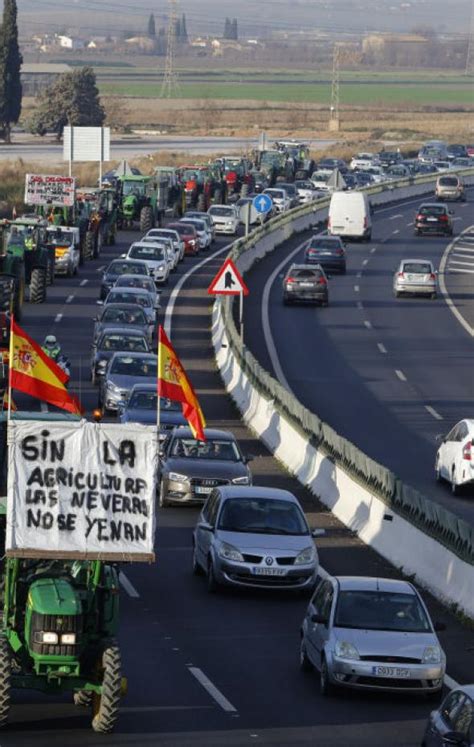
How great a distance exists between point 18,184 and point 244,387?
64.7 meters

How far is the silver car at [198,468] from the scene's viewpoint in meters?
31.9

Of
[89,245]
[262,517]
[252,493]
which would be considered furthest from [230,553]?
[89,245]

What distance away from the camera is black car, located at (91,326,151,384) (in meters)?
45.4

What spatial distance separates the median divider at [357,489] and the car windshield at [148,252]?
585 inches

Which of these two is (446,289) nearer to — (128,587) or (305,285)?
(305,285)

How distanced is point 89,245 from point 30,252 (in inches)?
557

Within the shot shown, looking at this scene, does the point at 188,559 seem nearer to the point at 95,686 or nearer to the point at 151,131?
the point at 95,686

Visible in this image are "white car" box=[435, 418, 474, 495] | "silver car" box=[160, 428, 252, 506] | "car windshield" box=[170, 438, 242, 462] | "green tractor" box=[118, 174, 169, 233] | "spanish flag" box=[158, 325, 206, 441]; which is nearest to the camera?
"spanish flag" box=[158, 325, 206, 441]

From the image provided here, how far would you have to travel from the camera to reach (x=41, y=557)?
17938 millimetres

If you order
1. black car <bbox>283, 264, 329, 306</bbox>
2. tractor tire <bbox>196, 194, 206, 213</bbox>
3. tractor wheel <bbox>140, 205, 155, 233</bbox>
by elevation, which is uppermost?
black car <bbox>283, 264, 329, 306</bbox>

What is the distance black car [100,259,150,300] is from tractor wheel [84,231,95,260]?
1063cm

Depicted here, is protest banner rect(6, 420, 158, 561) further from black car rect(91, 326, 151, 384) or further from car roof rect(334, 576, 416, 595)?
black car rect(91, 326, 151, 384)

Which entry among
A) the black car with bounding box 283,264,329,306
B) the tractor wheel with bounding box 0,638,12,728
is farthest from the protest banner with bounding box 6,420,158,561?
the black car with bounding box 283,264,329,306

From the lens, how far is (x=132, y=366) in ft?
139
